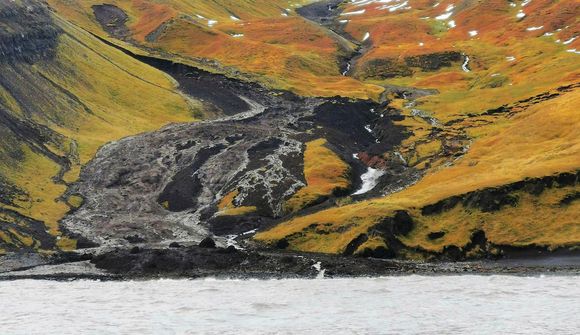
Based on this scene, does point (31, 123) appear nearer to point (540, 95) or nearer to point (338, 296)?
point (338, 296)

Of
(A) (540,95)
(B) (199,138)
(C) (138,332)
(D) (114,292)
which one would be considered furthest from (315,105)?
(C) (138,332)

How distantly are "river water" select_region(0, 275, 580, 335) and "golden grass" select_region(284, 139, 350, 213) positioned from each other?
36421 mm

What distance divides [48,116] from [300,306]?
10581 centimetres

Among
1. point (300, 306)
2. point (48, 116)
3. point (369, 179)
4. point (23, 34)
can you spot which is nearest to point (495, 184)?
point (369, 179)

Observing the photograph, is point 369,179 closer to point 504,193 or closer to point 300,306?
point 504,193

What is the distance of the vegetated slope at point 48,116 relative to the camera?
117 m

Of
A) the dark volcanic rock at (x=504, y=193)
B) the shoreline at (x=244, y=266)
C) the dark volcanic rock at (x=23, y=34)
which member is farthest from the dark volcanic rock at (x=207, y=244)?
the dark volcanic rock at (x=23, y=34)

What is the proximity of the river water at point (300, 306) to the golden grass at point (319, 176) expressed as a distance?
36.4 metres

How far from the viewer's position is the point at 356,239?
97.2 m

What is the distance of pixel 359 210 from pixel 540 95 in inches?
3269

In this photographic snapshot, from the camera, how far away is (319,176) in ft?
431

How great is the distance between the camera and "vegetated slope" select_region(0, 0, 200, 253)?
117m

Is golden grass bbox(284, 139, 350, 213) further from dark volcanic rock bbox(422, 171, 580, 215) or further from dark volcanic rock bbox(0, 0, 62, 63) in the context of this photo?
dark volcanic rock bbox(0, 0, 62, 63)

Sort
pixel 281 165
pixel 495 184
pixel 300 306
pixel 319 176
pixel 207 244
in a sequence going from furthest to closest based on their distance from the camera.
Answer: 1. pixel 281 165
2. pixel 319 176
3. pixel 495 184
4. pixel 207 244
5. pixel 300 306
